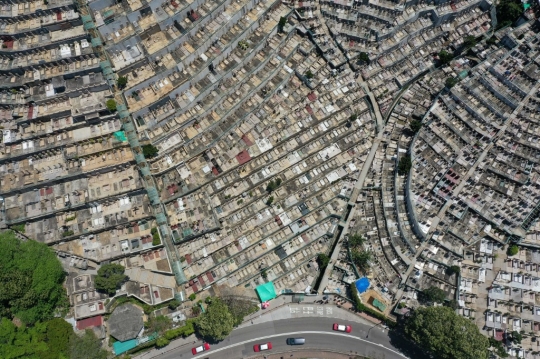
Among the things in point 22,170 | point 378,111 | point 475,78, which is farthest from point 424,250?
point 22,170

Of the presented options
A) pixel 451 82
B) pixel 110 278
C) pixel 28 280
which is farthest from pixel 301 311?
pixel 451 82

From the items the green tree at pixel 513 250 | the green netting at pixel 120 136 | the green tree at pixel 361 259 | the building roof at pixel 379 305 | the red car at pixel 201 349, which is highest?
the green netting at pixel 120 136

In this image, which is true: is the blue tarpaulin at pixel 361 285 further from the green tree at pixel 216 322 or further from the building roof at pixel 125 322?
the building roof at pixel 125 322

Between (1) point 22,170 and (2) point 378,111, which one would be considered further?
(2) point 378,111

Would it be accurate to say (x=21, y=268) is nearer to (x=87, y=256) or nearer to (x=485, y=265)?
(x=87, y=256)

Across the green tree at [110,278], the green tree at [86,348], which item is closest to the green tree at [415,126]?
the green tree at [110,278]

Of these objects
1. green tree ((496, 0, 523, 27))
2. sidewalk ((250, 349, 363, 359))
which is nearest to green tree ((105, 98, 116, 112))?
sidewalk ((250, 349, 363, 359))
